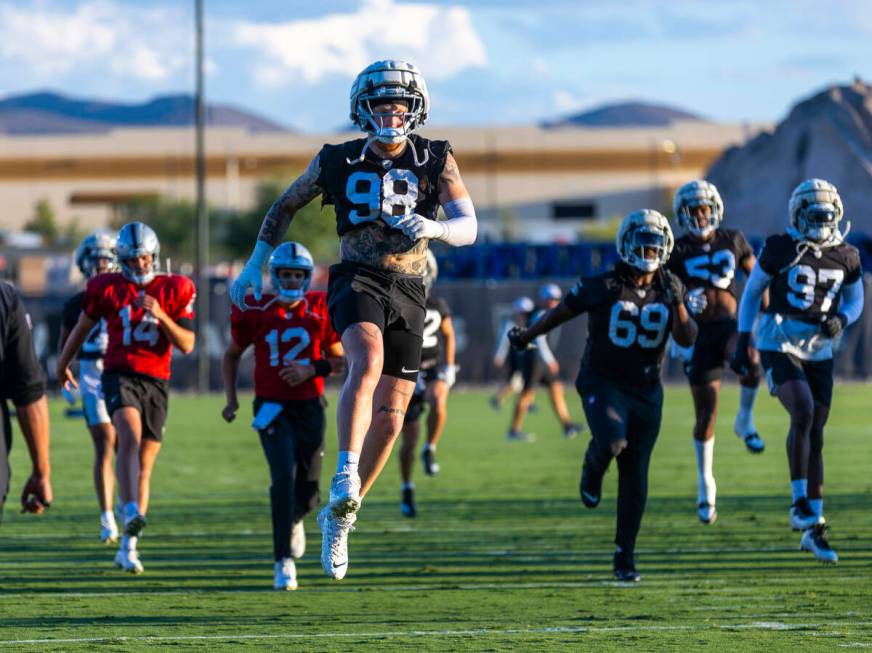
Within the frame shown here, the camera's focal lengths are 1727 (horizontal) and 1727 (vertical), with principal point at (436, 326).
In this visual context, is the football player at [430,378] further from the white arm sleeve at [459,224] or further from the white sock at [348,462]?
the white sock at [348,462]

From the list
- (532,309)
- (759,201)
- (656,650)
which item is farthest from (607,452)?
(759,201)

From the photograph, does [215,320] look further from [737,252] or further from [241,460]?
[737,252]

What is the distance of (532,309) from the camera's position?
79.3ft

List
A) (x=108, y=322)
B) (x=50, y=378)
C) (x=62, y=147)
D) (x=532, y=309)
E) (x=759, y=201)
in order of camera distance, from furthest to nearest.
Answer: (x=62, y=147)
(x=759, y=201)
(x=50, y=378)
(x=532, y=309)
(x=108, y=322)

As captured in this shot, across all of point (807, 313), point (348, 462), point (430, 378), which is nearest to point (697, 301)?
point (807, 313)

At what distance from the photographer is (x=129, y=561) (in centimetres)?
1037

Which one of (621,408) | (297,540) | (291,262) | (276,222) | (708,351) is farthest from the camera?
(708,351)

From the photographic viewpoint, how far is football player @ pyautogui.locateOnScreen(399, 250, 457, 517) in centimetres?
1327

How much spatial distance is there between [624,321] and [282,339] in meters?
2.07

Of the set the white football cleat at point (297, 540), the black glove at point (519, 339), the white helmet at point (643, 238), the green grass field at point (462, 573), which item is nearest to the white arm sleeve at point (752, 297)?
the white helmet at point (643, 238)

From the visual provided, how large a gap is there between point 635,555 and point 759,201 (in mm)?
32732

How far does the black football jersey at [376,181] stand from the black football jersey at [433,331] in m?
5.53

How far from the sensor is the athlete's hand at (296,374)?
1012 centimetres

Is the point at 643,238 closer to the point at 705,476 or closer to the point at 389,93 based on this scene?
the point at 389,93
